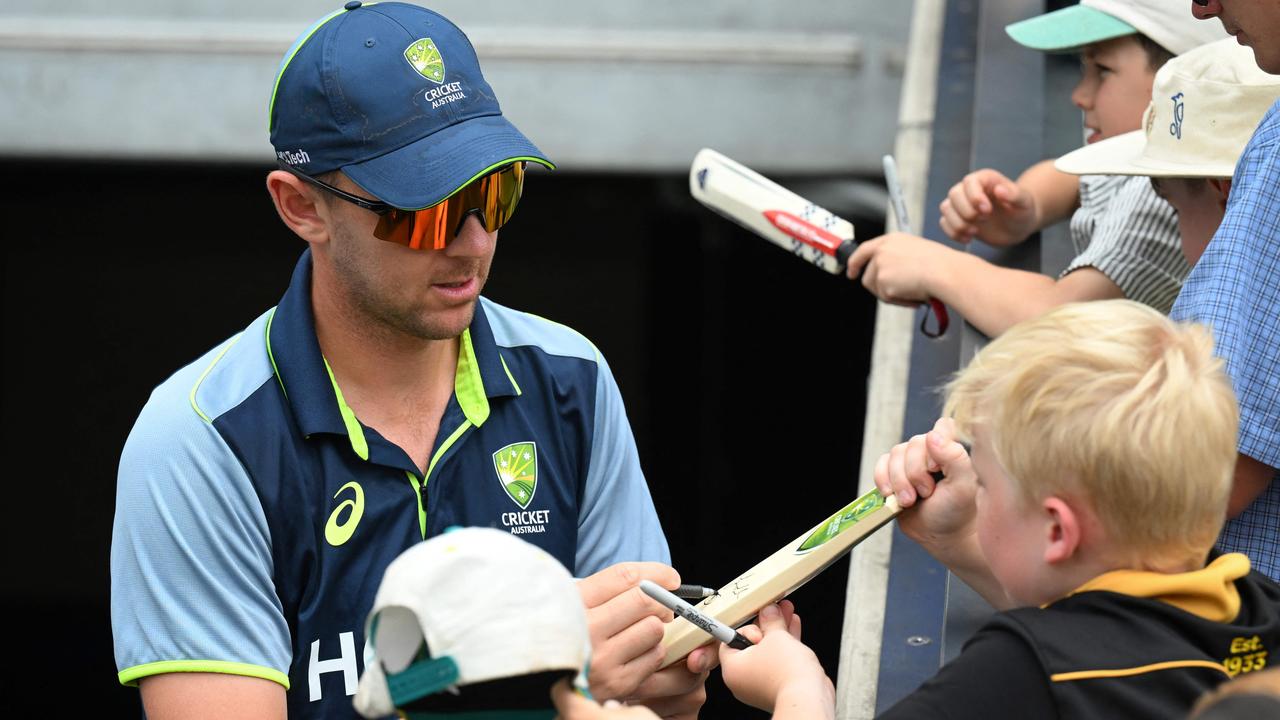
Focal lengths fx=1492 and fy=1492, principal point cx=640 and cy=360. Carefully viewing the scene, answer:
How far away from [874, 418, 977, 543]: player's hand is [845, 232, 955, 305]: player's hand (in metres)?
1.25

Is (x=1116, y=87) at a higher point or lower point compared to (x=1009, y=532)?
higher

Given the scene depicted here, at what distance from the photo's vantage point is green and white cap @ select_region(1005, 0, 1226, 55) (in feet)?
10.2

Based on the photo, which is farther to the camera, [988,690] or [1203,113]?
[1203,113]

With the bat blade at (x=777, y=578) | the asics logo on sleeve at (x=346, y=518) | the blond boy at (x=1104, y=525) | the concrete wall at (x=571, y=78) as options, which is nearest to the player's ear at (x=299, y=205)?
the asics logo on sleeve at (x=346, y=518)

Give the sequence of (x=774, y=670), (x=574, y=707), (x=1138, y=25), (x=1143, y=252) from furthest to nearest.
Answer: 1. (x=1138, y=25)
2. (x=1143, y=252)
3. (x=774, y=670)
4. (x=574, y=707)

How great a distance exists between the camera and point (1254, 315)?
80.4 inches

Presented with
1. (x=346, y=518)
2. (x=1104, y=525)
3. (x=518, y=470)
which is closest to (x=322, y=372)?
(x=346, y=518)

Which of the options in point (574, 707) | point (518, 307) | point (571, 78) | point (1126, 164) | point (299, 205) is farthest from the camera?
point (518, 307)

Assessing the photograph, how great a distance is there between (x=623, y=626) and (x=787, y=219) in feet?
5.54

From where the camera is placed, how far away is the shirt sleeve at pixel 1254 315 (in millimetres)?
2031

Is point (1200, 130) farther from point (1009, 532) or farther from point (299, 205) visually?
point (299, 205)

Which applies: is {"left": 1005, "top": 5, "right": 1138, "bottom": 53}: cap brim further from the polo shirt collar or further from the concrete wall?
the concrete wall

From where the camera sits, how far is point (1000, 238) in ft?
11.8

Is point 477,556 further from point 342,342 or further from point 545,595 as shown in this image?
point 342,342
